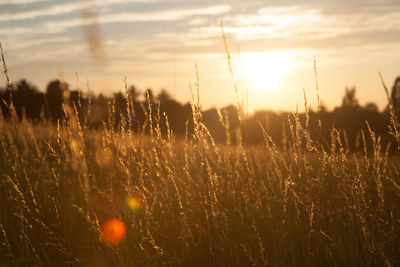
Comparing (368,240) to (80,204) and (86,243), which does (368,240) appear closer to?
(86,243)

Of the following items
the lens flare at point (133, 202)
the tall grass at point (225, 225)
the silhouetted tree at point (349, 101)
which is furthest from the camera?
the silhouetted tree at point (349, 101)

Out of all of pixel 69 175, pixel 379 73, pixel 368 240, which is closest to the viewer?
pixel 379 73

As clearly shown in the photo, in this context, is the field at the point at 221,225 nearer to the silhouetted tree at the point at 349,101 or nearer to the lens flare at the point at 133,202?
the lens flare at the point at 133,202

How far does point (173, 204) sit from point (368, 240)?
157cm

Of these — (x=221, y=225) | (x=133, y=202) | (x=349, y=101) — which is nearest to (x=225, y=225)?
(x=221, y=225)

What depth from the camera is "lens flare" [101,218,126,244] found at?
2.62m

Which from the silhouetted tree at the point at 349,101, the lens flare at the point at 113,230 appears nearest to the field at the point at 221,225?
the lens flare at the point at 113,230

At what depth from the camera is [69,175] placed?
4289 millimetres

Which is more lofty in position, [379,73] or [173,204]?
[379,73]

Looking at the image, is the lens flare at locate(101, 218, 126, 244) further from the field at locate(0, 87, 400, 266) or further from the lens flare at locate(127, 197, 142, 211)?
the lens flare at locate(127, 197, 142, 211)

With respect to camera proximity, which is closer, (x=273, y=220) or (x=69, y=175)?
(x=273, y=220)

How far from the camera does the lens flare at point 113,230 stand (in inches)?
103

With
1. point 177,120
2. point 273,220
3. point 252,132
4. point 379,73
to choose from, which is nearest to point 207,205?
point 273,220

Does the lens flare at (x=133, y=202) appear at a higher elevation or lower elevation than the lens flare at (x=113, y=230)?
higher
